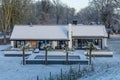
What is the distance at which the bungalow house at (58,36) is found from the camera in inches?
1436

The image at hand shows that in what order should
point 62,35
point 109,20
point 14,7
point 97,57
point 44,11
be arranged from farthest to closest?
point 44,11 → point 109,20 → point 14,7 → point 62,35 → point 97,57

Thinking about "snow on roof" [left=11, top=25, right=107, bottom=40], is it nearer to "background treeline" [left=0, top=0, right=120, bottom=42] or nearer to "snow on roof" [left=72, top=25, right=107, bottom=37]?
"snow on roof" [left=72, top=25, right=107, bottom=37]

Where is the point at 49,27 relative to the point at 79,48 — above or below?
above

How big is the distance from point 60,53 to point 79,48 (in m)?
5.52

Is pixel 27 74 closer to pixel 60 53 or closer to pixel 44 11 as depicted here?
pixel 60 53

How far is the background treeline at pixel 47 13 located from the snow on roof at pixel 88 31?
1052 centimetres

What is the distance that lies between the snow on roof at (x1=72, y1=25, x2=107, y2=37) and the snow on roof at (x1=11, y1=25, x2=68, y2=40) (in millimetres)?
1858

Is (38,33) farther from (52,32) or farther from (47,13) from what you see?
(47,13)

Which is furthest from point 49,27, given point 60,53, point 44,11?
point 44,11

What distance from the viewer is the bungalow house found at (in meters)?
36.5

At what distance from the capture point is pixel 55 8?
3031 inches

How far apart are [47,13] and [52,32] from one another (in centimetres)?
3730

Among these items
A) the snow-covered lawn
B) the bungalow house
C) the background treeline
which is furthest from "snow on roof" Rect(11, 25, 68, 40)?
the snow-covered lawn

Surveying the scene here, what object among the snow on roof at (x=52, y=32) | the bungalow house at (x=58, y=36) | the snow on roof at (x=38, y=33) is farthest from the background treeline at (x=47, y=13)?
the bungalow house at (x=58, y=36)
